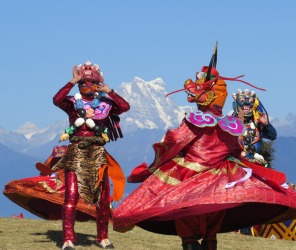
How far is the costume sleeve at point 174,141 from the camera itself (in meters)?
12.4

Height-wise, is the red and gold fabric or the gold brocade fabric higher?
the gold brocade fabric

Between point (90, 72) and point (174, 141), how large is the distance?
10.6 ft

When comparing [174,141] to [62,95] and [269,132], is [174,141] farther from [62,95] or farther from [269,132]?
[269,132]

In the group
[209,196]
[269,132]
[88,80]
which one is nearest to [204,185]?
[209,196]

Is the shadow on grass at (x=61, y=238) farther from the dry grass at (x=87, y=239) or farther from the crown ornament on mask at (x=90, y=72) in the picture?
the crown ornament on mask at (x=90, y=72)

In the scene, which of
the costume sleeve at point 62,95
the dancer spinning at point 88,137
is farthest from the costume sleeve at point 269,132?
the costume sleeve at point 62,95

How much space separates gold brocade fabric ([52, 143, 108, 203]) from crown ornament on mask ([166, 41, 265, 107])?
2.72 metres

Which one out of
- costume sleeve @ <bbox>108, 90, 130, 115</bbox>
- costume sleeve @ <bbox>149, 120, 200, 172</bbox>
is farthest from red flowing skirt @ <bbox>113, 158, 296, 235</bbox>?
costume sleeve @ <bbox>108, 90, 130, 115</bbox>

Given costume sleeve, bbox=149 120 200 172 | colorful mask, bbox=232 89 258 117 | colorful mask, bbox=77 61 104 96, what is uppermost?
colorful mask, bbox=232 89 258 117

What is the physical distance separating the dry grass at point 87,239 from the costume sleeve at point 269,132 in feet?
6.13

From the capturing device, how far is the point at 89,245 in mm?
15609

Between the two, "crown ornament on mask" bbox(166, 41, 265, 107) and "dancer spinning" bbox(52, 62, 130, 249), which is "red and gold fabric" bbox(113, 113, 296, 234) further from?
"dancer spinning" bbox(52, 62, 130, 249)

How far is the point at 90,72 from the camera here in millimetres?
15242

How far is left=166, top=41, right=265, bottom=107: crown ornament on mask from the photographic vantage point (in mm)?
12797
